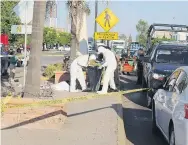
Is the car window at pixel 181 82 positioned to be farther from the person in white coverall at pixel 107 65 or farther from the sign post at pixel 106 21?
Answer: the sign post at pixel 106 21

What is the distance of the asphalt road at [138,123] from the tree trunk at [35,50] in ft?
8.88

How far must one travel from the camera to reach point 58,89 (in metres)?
15.7

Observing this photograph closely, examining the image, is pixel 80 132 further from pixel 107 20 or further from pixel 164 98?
pixel 107 20

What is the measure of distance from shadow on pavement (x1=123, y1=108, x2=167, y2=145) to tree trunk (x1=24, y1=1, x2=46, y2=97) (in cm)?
271

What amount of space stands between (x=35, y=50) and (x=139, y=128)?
12.8 ft

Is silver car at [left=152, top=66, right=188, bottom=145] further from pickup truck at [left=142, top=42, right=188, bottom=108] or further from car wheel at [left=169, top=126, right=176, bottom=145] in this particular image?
pickup truck at [left=142, top=42, right=188, bottom=108]

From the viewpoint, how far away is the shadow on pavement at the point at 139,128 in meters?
8.63

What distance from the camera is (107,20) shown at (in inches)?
740

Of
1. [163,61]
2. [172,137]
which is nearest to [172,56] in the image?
[163,61]

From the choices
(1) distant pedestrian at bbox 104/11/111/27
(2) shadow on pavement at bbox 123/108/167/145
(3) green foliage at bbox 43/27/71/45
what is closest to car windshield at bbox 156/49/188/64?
(2) shadow on pavement at bbox 123/108/167/145

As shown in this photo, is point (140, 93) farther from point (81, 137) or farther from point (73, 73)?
A: point (81, 137)

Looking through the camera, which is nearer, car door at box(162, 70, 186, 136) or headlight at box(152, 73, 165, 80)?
car door at box(162, 70, 186, 136)

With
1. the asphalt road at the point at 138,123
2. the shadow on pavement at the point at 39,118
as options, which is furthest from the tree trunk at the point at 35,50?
the asphalt road at the point at 138,123

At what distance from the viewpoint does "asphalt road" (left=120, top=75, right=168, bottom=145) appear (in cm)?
866
